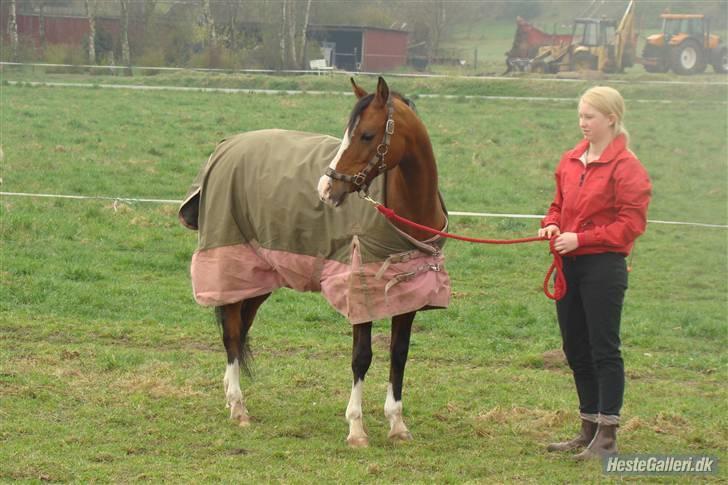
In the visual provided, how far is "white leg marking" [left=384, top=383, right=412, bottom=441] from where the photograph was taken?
5.72 m

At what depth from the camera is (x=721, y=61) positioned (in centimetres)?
4091

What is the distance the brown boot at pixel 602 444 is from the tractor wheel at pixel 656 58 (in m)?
37.7

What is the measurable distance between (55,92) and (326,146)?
71.8ft

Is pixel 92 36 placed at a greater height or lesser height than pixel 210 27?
lesser

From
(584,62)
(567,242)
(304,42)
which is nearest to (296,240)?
(567,242)

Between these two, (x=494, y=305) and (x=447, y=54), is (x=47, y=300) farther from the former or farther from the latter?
(x=447, y=54)

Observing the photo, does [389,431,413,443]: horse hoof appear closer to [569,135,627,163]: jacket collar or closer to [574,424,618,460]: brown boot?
[574,424,618,460]: brown boot

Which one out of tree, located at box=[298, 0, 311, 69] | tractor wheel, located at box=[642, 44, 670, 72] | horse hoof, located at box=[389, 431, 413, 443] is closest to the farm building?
tree, located at box=[298, 0, 311, 69]

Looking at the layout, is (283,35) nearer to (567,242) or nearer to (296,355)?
(296,355)

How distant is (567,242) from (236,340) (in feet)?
7.84

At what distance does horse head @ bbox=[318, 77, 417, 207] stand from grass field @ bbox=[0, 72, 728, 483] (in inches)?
56.0

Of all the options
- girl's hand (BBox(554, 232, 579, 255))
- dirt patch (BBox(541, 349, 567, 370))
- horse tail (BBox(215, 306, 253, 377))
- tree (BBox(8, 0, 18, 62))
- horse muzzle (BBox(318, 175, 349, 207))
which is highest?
tree (BBox(8, 0, 18, 62))

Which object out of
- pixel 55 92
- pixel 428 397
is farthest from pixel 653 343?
pixel 55 92

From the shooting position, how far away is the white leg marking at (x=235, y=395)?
6.00m
